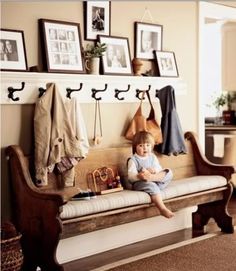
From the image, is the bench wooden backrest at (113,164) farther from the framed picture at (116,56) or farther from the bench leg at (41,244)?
the framed picture at (116,56)

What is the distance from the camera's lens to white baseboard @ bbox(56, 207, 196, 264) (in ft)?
12.8

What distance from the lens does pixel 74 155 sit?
349 cm

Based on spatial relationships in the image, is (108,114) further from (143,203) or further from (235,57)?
(235,57)

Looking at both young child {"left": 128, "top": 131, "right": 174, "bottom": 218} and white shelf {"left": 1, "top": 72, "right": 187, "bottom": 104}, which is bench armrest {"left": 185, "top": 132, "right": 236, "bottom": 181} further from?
young child {"left": 128, "top": 131, "right": 174, "bottom": 218}

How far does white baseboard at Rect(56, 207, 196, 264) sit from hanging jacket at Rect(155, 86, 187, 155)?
0.67m

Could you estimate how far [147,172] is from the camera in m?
3.91

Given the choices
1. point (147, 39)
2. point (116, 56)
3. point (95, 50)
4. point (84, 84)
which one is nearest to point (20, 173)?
point (84, 84)

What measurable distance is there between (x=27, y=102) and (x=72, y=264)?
4.12ft

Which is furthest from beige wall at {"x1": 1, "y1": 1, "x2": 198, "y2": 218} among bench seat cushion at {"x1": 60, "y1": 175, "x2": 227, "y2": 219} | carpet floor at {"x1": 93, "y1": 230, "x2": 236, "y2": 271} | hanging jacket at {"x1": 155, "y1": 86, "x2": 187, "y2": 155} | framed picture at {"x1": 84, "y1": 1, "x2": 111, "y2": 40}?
carpet floor at {"x1": 93, "y1": 230, "x2": 236, "y2": 271}

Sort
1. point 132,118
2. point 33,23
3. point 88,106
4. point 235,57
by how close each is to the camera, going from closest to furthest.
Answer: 1. point 33,23
2. point 88,106
3. point 132,118
4. point 235,57

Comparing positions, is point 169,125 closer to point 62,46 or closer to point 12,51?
point 62,46

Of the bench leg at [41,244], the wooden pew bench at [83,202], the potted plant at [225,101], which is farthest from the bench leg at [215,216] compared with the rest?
the potted plant at [225,101]

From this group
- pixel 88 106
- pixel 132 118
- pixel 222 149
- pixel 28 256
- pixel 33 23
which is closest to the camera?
pixel 28 256

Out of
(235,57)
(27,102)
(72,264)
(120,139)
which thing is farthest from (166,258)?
(235,57)
